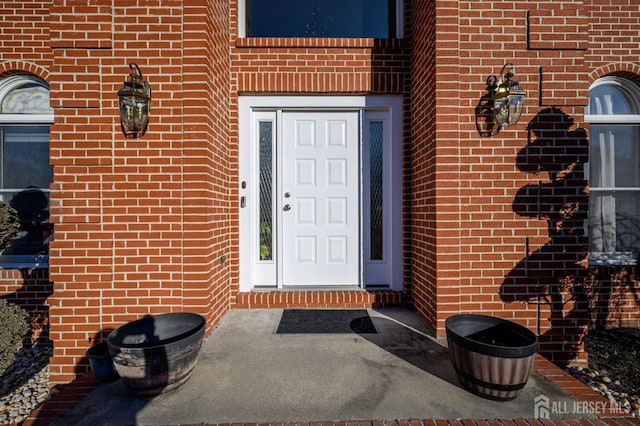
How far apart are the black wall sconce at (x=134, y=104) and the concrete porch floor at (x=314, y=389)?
79.6 inches

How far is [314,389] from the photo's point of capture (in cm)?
207

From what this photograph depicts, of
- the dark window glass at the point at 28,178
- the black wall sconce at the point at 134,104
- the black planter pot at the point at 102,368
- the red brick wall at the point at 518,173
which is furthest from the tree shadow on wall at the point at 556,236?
the dark window glass at the point at 28,178

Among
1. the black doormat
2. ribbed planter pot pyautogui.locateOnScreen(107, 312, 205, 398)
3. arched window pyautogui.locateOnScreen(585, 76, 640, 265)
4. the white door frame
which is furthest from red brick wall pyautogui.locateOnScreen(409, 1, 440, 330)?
arched window pyautogui.locateOnScreen(585, 76, 640, 265)

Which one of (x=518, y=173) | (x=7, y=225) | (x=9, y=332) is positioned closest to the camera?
(x=9, y=332)

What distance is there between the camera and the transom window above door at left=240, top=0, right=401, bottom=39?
3.81 meters

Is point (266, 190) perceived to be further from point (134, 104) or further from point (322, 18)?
point (322, 18)

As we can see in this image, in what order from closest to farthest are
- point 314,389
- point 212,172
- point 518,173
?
1. point 314,389
2. point 518,173
3. point 212,172

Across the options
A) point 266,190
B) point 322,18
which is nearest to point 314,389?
point 266,190

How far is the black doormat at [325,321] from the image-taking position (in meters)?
2.93

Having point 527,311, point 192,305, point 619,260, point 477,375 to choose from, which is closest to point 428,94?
point 527,311

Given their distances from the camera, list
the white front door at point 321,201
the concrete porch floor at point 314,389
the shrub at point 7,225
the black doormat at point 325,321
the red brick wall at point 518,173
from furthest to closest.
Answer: the white front door at point 321,201 < the shrub at point 7,225 < the black doormat at point 325,321 < the red brick wall at point 518,173 < the concrete porch floor at point 314,389

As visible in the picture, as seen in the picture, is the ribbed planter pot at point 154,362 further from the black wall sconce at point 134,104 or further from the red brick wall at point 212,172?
the black wall sconce at point 134,104

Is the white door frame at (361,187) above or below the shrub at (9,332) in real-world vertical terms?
above

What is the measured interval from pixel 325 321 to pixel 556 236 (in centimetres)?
232
